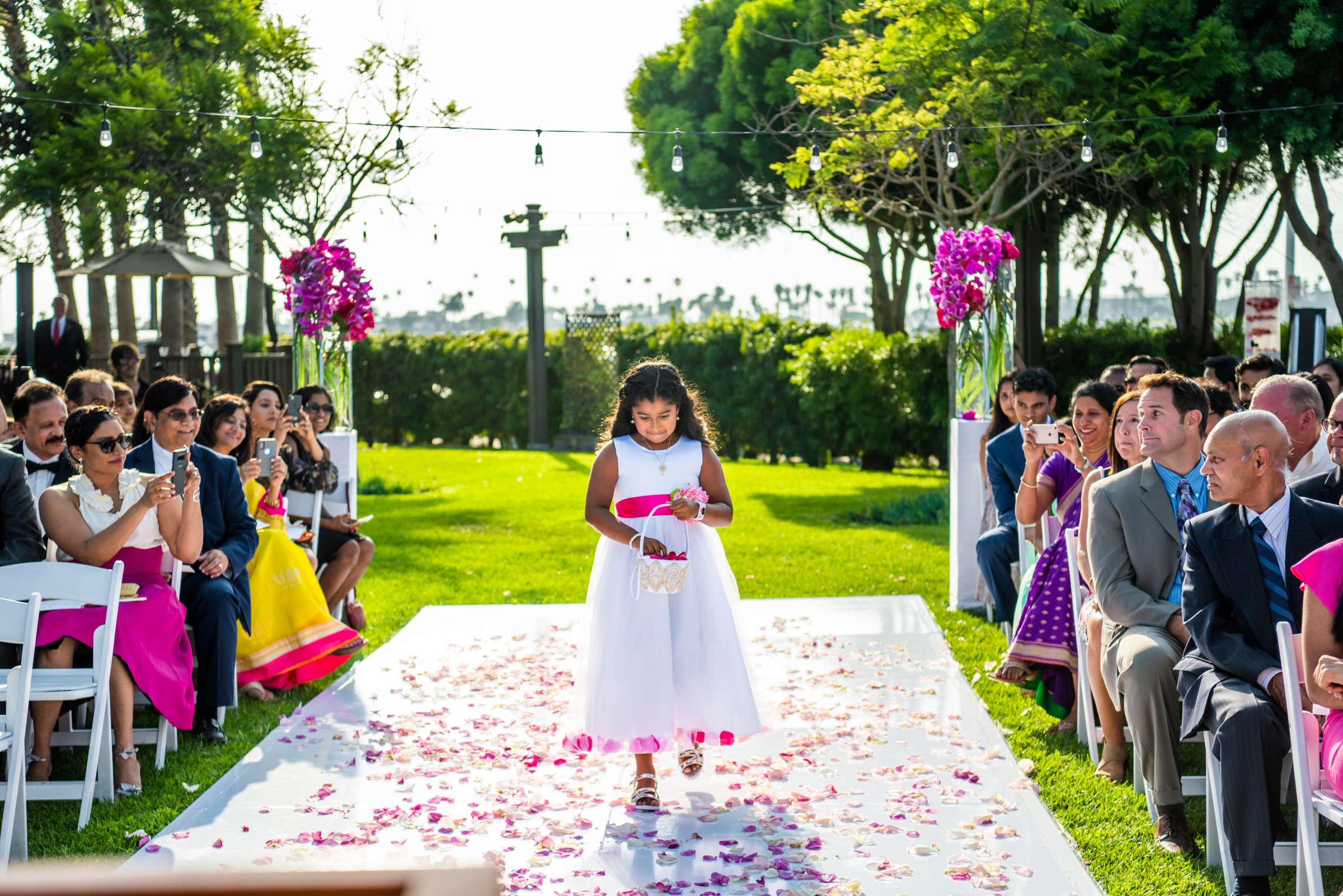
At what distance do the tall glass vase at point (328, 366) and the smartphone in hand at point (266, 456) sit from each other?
3.11m

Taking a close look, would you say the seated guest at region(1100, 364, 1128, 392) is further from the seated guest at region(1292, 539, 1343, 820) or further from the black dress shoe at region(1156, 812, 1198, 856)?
the seated guest at region(1292, 539, 1343, 820)

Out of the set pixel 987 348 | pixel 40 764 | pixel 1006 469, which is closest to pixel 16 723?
pixel 40 764

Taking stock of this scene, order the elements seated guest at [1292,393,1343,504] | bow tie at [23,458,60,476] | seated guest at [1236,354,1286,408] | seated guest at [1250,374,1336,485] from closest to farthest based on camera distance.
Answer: seated guest at [1292,393,1343,504] < seated guest at [1250,374,1336,485] < bow tie at [23,458,60,476] < seated guest at [1236,354,1286,408]

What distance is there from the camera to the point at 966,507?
9375 millimetres

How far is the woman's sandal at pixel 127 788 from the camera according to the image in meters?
5.57

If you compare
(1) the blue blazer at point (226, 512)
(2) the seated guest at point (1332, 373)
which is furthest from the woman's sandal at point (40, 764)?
(2) the seated guest at point (1332, 373)

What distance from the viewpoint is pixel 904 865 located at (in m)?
4.64

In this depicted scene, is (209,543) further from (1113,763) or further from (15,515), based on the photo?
(1113,763)

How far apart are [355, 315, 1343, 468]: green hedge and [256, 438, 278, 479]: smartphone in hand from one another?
388 inches

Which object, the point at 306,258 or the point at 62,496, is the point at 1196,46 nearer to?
the point at 306,258

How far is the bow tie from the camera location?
21.8 ft

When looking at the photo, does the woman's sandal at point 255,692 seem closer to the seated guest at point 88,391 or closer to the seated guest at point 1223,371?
the seated guest at point 88,391

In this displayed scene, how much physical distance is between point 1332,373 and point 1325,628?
508 centimetres

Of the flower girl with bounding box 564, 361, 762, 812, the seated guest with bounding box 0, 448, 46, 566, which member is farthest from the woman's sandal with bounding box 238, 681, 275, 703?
the flower girl with bounding box 564, 361, 762, 812
